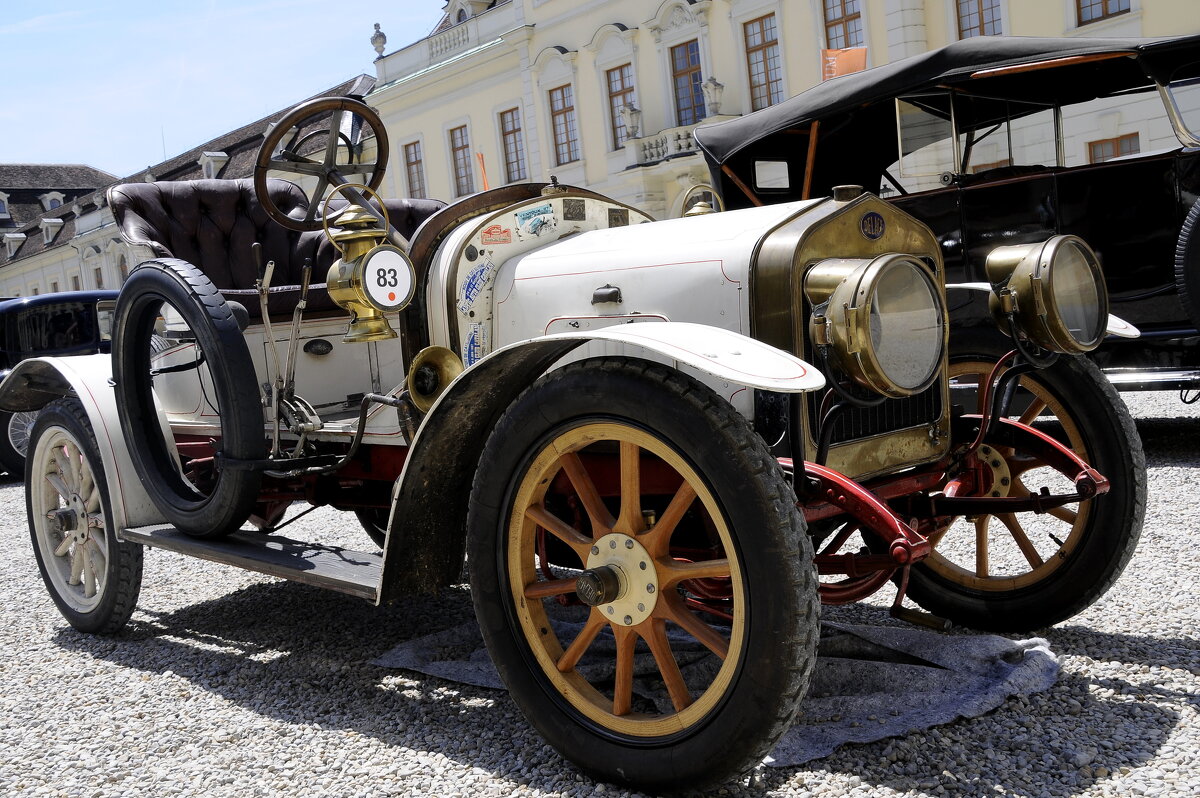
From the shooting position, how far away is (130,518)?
3906 mm

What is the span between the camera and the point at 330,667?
11.6 feet

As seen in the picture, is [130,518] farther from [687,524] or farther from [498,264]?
[687,524]

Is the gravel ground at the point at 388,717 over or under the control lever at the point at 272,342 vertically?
under

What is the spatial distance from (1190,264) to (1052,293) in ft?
11.0

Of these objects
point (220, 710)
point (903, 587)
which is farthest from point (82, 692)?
point (903, 587)

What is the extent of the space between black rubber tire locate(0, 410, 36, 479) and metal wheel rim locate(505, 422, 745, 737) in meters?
9.02

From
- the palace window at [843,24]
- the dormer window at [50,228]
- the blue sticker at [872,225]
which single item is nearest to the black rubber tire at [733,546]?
the blue sticker at [872,225]

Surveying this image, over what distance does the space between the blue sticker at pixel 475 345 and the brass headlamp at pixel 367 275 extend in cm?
22

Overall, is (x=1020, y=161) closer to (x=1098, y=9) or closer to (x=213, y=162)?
(x=1098, y=9)

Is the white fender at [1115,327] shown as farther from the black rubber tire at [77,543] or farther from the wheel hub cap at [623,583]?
the black rubber tire at [77,543]

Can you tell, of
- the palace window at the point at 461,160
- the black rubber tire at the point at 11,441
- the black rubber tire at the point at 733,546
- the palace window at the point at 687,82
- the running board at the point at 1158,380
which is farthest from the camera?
the palace window at the point at 461,160

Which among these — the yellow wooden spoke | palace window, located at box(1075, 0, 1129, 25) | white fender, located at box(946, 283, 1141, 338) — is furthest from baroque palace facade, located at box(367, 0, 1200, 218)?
the yellow wooden spoke

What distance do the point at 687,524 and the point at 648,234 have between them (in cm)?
88

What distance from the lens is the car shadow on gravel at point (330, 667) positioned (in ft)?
9.18
